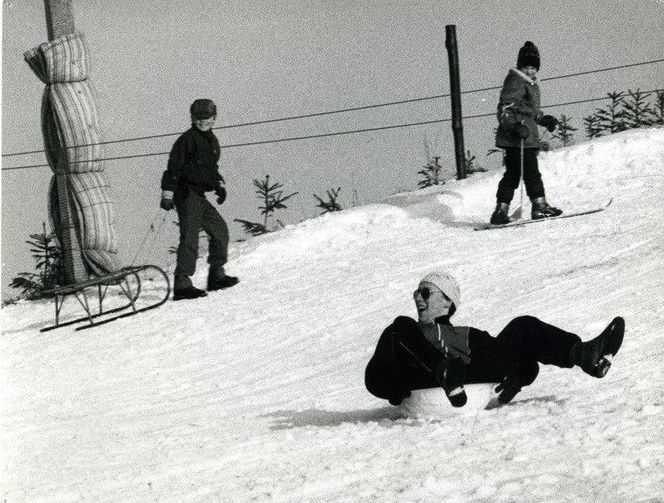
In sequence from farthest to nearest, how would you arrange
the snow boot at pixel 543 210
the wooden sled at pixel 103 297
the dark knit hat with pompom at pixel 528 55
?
the snow boot at pixel 543 210 < the dark knit hat with pompom at pixel 528 55 < the wooden sled at pixel 103 297

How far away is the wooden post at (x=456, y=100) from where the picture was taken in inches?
526

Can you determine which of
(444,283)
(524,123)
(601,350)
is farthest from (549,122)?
(601,350)

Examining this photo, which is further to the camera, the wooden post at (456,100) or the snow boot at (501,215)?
the wooden post at (456,100)

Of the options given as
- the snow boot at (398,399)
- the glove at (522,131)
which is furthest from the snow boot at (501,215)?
the snow boot at (398,399)

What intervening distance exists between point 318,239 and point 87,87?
2965mm

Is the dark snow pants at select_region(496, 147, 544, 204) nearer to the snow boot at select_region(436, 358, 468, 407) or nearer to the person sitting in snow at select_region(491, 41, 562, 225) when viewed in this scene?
the person sitting in snow at select_region(491, 41, 562, 225)

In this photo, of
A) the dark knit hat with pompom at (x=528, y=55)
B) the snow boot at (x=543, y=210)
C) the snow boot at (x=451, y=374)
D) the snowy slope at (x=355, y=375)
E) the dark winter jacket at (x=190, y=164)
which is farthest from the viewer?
the snow boot at (x=543, y=210)

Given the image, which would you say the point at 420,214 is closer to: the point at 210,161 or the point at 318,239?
the point at 318,239

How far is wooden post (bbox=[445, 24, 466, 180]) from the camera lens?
13.4m

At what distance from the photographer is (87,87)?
1163 cm

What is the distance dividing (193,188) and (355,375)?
4.16 meters

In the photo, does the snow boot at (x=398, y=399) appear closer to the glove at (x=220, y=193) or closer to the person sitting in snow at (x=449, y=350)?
the person sitting in snow at (x=449, y=350)

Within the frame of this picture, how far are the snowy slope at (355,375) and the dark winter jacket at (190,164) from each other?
1079 mm

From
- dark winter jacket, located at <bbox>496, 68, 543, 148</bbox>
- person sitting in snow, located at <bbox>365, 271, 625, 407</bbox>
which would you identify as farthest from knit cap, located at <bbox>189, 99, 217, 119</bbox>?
person sitting in snow, located at <bbox>365, 271, 625, 407</bbox>
